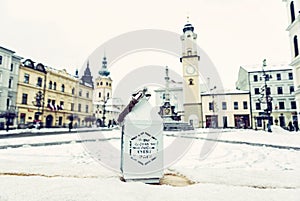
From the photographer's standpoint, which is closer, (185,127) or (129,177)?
(129,177)

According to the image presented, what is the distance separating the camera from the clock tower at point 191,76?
45.4 metres

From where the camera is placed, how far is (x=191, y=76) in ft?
149

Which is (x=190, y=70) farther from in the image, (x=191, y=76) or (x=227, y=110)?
(x=227, y=110)

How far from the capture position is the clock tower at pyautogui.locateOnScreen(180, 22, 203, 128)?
149ft

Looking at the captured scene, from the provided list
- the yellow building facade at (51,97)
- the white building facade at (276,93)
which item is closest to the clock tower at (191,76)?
the white building facade at (276,93)

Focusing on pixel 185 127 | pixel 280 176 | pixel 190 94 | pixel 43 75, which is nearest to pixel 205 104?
pixel 190 94

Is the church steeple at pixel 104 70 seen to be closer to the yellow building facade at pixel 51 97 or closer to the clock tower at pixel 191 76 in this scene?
the yellow building facade at pixel 51 97

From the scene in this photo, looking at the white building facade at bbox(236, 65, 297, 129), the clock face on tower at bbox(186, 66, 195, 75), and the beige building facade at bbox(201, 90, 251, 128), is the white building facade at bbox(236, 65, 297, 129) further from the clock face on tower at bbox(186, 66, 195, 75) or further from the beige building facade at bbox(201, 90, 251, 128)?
the clock face on tower at bbox(186, 66, 195, 75)

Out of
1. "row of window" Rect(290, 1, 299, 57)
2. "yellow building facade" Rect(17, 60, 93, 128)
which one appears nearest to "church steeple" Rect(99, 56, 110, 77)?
"yellow building facade" Rect(17, 60, 93, 128)

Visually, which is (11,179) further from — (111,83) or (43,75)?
(111,83)

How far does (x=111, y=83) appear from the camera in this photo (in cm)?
7019

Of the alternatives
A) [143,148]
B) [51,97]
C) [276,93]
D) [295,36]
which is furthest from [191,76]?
[143,148]

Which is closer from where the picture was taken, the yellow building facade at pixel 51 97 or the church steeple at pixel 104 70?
the yellow building facade at pixel 51 97

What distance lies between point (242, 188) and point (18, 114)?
124 ft
